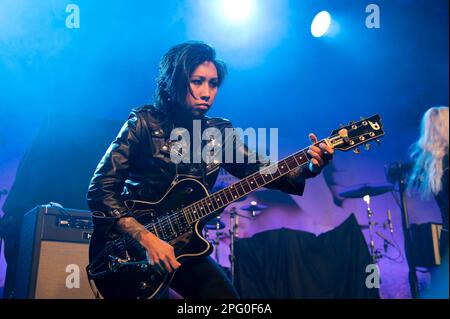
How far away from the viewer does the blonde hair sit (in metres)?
5.01

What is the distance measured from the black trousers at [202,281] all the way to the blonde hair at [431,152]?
343 cm

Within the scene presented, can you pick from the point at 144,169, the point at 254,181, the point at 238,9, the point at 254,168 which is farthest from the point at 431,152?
the point at 144,169

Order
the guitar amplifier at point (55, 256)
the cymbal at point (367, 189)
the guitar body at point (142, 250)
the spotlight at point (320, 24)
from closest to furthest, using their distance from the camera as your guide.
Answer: the guitar body at point (142, 250) → the guitar amplifier at point (55, 256) → the cymbal at point (367, 189) → the spotlight at point (320, 24)

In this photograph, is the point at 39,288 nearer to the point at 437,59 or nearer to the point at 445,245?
the point at 445,245

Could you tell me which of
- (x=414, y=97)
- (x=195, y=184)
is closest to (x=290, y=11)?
(x=414, y=97)

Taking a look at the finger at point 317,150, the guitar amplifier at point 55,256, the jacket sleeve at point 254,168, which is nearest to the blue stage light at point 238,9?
the jacket sleeve at point 254,168

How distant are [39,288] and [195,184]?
1.53 meters

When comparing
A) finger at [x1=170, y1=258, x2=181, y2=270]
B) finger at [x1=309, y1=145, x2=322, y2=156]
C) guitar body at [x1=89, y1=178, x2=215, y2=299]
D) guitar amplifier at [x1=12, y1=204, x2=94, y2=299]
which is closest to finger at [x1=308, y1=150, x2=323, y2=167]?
finger at [x1=309, y1=145, x2=322, y2=156]

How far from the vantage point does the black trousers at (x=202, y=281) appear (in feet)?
7.76

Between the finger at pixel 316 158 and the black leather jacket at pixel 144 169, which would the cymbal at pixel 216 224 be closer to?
the black leather jacket at pixel 144 169

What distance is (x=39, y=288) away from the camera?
313cm

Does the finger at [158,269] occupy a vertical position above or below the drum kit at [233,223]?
below

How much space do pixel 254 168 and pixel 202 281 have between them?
2.60ft

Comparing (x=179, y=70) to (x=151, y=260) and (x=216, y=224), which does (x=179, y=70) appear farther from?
(x=216, y=224)
